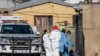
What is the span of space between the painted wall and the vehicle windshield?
1290cm

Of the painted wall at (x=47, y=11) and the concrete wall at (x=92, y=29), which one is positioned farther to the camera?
the painted wall at (x=47, y=11)

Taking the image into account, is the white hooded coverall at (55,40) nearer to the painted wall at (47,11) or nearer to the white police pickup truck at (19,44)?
the white police pickup truck at (19,44)

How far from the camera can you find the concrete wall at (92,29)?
778 inches

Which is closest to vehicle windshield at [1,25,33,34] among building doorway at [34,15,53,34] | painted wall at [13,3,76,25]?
painted wall at [13,3,76,25]

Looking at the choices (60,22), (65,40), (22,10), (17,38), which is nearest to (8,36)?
(17,38)

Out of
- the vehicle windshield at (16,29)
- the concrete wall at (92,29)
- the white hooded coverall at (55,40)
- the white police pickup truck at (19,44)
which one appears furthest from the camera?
the vehicle windshield at (16,29)

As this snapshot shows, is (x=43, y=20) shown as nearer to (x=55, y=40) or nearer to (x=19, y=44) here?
(x=19, y=44)

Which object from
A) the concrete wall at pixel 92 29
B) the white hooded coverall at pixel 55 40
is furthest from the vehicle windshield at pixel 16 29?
the white hooded coverall at pixel 55 40

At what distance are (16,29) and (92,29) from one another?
3.75m

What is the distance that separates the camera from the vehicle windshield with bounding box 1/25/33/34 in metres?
20.9

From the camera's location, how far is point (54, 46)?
58.3 feet

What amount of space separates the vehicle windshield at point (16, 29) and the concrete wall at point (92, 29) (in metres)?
2.89

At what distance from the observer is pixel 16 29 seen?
21078 mm

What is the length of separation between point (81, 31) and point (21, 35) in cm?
282
